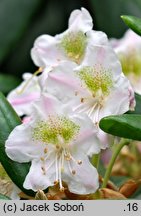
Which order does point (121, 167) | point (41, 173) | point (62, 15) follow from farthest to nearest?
1. point (62, 15)
2. point (121, 167)
3. point (41, 173)

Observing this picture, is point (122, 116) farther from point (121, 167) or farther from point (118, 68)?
point (121, 167)

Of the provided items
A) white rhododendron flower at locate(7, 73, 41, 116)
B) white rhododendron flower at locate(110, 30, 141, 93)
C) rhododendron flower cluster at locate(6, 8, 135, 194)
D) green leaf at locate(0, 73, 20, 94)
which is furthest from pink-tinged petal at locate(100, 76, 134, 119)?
green leaf at locate(0, 73, 20, 94)

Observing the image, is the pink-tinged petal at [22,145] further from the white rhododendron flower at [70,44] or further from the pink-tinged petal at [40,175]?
the white rhododendron flower at [70,44]

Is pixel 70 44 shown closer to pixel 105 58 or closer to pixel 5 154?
pixel 105 58

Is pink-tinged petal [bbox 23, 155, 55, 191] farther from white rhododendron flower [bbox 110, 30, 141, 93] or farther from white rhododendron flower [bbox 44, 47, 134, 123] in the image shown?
white rhododendron flower [bbox 110, 30, 141, 93]

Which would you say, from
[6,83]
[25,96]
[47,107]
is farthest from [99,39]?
[6,83]

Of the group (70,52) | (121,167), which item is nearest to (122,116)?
(70,52)

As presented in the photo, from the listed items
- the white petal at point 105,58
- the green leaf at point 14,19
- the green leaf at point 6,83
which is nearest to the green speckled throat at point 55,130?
the white petal at point 105,58
